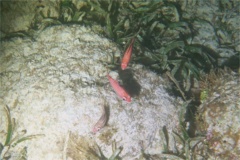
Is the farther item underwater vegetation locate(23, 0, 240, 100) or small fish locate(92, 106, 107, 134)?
underwater vegetation locate(23, 0, 240, 100)

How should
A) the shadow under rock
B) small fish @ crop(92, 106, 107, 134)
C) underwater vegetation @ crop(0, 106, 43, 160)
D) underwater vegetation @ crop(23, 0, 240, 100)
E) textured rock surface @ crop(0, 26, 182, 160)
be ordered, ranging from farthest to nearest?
underwater vegetation @ crop(23, 0, 240, 100) < the shadow under rock < underwater vegetation @ crop(0, 106, 43, 160) < textured rock surface @ crop(0, 26, 182, 160) < small fish @ crop(92, 106, 107, 134)

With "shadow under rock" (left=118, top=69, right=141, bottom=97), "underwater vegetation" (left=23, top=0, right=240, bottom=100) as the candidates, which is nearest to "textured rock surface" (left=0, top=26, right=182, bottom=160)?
"shadow under rock" (left=118, top=69, right=141, bottom=97)

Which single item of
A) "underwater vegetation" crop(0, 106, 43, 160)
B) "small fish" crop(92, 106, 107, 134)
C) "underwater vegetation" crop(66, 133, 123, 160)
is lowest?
"underwater vegetation" crop(0, 106, 43, 160)

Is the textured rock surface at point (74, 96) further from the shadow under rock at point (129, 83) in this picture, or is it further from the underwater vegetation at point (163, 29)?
the underwater vegetation at point (163, 29)

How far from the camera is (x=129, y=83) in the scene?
423 centimetres

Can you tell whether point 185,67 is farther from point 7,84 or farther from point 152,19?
point 7,84

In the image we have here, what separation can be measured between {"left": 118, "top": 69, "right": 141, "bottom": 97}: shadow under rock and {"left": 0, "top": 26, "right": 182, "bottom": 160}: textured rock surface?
0.06 ft

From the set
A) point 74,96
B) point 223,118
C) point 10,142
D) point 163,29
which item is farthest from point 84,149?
point 163,29

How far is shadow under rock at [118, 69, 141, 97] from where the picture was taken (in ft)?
13.7

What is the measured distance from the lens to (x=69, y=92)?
3.86 m

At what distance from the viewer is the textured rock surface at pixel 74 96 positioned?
3.76 meters

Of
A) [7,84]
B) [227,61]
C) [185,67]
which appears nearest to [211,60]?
[227,61]

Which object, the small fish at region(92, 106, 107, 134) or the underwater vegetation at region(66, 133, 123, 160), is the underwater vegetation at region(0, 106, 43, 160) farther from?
the small fish at region(92, 106, 107, 134)

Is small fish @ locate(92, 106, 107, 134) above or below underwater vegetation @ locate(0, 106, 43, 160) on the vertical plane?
above
